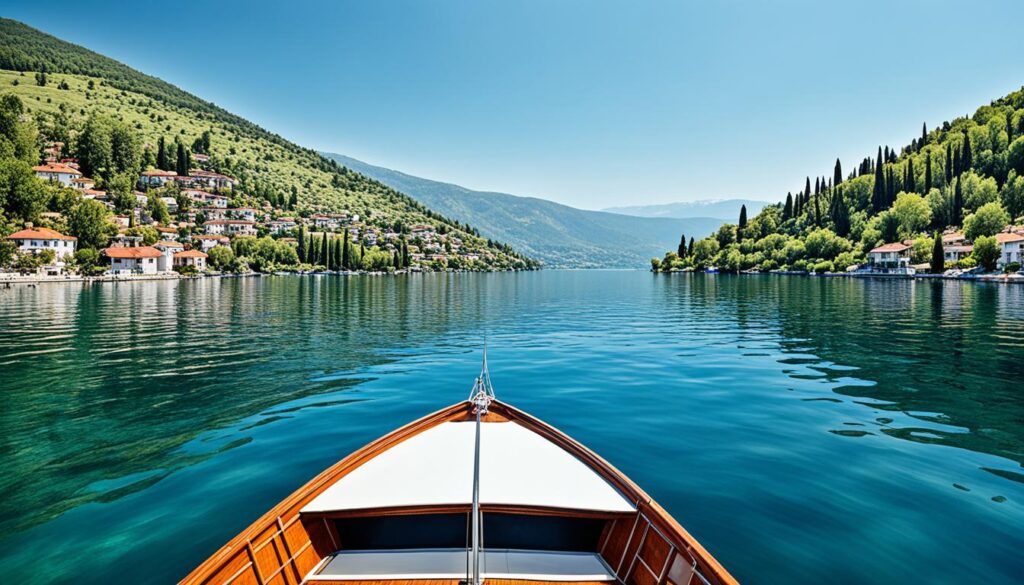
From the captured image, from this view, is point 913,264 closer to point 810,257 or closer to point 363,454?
point 810,257

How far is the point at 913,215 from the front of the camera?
132000 millimetres

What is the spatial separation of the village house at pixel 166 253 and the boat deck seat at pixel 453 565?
129 metres

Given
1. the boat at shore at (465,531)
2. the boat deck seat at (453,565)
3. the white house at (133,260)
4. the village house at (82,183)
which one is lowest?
the boat deck seat at (453,565)

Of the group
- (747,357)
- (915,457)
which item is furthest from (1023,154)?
(915,457)

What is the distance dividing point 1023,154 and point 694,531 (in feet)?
625

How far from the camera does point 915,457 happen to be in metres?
10.8

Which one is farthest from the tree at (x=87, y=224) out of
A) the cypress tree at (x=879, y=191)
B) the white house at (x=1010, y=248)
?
the cypress tree at (x=879, y=191)

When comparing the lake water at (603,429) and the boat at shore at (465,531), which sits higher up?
the boat at shore at (465,531)

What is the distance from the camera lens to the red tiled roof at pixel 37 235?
88.0m

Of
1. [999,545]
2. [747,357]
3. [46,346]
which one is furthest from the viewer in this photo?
[46,346]

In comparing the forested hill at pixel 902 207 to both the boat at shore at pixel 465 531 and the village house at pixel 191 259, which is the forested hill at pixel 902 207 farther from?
the village house at pixel 191 259

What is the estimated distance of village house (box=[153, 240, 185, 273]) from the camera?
112m

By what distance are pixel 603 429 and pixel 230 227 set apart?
578 feet

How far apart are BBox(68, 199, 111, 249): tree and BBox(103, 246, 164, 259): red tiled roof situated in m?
2.92
